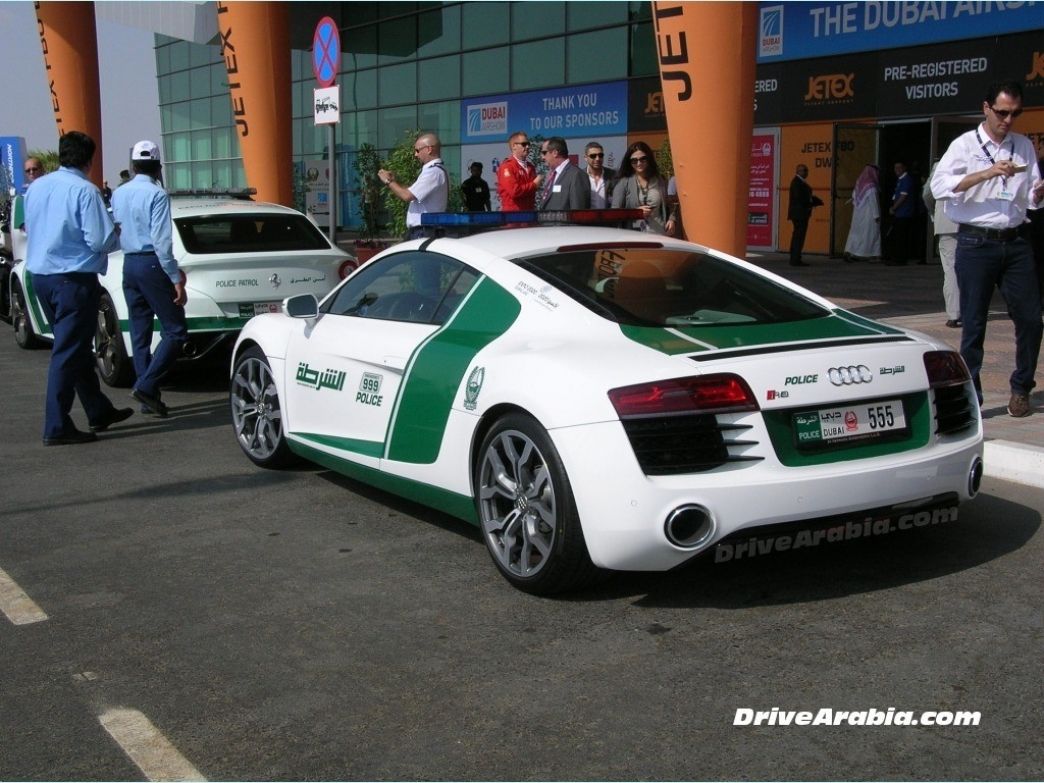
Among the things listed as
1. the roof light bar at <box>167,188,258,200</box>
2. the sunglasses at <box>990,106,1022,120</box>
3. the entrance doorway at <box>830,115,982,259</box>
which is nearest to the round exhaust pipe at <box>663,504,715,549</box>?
the sunglasses at <box>990,106,1022,120</box>

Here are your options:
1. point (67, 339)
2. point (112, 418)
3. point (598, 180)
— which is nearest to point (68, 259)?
point (67, 339)

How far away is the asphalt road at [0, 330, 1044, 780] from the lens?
337 cm

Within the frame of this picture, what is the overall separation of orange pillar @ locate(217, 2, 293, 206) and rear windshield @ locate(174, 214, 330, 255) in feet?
22.8

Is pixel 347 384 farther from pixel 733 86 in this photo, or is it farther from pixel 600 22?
pixel 600 22

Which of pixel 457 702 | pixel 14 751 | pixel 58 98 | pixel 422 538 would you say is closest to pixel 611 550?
pixel 457 702

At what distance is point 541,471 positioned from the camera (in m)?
4.59

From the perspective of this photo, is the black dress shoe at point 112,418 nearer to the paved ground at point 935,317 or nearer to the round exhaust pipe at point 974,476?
the paved ground at point 935,317

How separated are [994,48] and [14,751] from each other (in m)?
19.0

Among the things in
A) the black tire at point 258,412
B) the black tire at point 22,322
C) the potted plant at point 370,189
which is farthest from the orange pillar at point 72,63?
the black tire at point 258,412

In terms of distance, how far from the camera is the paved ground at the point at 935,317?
6.54 metres

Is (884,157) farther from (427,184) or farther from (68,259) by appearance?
(68,259)

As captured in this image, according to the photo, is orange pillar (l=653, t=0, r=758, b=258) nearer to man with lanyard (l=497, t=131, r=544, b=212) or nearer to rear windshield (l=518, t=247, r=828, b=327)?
man with lanyard (l=497, t=131, r=544, b=212)

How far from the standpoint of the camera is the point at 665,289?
523 centimetres

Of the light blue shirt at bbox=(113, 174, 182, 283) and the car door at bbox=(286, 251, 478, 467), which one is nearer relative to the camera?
the car door at bbox=(286, 251, 478, 467)
